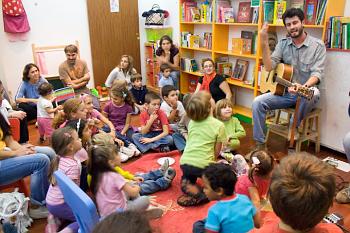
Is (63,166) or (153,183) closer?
(63,166)

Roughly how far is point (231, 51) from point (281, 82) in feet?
4.79

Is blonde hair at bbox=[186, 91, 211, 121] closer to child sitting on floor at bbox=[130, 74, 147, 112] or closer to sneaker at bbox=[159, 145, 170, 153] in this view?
sneaker at bbox=[159, 145, 170, 153]

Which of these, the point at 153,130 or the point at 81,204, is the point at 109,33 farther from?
the point at 81,204

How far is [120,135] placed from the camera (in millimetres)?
3539

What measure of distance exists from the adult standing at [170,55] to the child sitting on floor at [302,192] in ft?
13.7

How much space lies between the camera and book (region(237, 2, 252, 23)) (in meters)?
4.11

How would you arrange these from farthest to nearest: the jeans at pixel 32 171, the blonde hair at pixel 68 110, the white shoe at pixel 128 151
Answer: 1. the white shoe at pixel 128 151
2. the blonde hair at pixel 68 110
3. the jeans at pixel 32 171

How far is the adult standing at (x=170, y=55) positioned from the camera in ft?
16.7

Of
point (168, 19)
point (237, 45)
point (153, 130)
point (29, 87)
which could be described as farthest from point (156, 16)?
point (153, 130)

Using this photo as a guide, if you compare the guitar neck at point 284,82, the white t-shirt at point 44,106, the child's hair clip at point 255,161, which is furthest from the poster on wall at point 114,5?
the child's hair clip at point 255,161

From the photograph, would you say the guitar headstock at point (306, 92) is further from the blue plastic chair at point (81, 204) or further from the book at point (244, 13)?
the blue plastic chair at point (81, 204)

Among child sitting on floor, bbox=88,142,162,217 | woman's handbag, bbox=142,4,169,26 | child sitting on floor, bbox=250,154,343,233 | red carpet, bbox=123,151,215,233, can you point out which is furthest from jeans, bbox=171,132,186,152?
woman's handbag, bbox=142,4,169,26

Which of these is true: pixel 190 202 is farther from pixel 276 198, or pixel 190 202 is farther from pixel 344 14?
pixel 344 14

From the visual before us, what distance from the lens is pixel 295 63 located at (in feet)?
10.8
